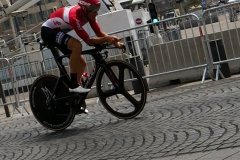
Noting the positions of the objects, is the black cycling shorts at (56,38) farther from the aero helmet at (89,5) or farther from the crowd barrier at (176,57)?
the crowd barrier at (176,57)

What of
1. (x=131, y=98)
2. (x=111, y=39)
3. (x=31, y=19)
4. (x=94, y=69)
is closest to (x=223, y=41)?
(x=131, y=98)

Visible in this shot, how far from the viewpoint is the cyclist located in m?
7.39

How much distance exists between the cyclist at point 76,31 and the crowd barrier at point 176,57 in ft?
12.5

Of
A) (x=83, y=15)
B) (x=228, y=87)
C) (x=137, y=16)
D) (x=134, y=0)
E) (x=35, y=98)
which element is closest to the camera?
(x=83, y=15)

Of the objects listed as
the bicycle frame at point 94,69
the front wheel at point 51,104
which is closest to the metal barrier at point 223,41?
the bicycle frame at point 94,69

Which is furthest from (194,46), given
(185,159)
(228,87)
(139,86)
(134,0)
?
(134,0)

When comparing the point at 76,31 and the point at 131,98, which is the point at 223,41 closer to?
the point at 131,98

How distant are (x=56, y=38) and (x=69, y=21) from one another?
0.36m

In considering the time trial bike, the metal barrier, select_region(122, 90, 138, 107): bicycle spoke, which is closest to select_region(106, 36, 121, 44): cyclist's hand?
the time trial bike

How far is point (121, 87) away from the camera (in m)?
7.89

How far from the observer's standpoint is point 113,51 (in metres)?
13.0

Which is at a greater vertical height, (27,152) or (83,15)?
(83,15)

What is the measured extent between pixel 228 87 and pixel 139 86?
2109mm

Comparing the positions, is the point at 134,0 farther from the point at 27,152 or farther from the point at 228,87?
the point at 27,152
